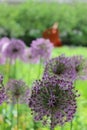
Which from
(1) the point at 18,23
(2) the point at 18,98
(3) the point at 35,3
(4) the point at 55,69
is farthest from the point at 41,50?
(3) the point at 35,3

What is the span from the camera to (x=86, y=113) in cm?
462

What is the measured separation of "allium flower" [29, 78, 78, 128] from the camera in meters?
2.02

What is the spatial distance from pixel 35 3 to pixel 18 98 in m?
14.0

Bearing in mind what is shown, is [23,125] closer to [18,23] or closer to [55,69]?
[55,69]

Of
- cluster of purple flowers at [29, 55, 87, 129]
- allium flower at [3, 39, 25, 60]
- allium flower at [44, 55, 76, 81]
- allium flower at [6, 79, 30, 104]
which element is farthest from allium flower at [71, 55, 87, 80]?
allium flower at [3, 39, 25, 60]

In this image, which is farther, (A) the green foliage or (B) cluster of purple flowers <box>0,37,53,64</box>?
(A) the green foliage

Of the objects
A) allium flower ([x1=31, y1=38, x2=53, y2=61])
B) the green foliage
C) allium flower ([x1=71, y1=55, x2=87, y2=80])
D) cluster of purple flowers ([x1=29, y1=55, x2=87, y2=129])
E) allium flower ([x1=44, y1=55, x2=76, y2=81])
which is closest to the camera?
cluster of purple flowers ([x1=29, y1=55, x2=87, y2=129])

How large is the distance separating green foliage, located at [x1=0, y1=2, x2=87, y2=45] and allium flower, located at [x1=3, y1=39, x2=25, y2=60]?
1095 cm

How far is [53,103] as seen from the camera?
2.00m

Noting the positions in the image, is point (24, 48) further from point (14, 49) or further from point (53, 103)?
point (53, 103)

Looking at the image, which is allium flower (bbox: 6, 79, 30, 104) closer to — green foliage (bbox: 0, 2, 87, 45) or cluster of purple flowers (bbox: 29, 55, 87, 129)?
cluster of purple flowers (bbox: 29, 55, 87, 129)

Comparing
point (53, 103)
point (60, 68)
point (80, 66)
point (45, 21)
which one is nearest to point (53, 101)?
point (53, 103)

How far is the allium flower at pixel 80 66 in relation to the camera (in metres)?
2.67

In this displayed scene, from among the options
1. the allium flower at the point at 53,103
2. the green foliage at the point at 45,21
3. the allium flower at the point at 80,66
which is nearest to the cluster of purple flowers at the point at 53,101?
the allium flower at the point at 53,103
